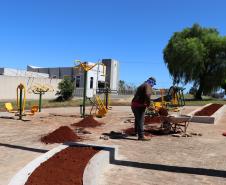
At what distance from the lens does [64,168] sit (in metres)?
6.73

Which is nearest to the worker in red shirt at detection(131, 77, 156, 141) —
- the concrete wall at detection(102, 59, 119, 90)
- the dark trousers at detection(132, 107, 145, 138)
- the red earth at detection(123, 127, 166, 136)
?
the dark trousers at detection(132, 107, 145, 138)

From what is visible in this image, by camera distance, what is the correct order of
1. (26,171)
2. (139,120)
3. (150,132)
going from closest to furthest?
(26,171)
(139,120)
(150,132)

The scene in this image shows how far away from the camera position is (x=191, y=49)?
40.2 m

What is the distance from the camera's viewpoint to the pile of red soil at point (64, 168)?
6.00m

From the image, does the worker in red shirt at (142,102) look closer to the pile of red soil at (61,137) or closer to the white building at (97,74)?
the pile of red soil at (61,137)

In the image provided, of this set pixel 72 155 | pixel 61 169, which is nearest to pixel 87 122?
pixel 72 155

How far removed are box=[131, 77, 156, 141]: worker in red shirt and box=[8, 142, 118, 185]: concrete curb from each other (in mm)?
2022

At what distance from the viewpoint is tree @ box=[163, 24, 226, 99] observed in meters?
40.5

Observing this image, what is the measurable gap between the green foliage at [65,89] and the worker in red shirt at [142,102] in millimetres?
27428

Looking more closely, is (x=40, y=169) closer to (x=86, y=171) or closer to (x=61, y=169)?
→ (x=61, y=169)

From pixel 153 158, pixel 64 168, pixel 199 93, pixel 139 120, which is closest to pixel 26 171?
pixel 64 168

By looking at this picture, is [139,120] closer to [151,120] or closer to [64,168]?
[64,168]

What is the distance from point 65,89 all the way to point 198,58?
571 inches

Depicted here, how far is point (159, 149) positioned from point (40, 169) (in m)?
3.08
